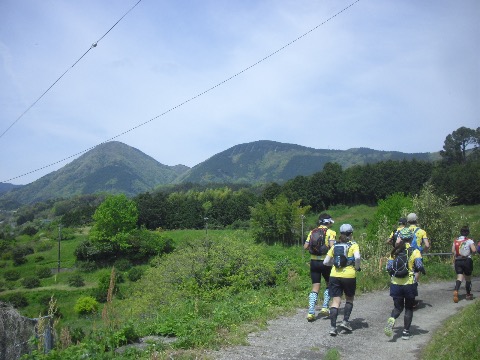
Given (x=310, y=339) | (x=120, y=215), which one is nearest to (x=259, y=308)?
(x=310, y=339)

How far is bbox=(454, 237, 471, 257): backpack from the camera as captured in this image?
1012 centimetres

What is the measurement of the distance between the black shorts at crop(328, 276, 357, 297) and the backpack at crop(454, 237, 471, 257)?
15.1 feet

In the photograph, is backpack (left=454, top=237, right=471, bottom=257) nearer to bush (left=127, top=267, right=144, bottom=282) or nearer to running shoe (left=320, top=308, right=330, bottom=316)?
running shoe (left=320, top=308, right=330, bottom=316)

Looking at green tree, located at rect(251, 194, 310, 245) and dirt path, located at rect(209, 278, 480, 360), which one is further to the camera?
green tree, located at rect(251, 194, 310, 245)

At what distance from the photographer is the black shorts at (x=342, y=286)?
714cm

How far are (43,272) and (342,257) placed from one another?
63482mm

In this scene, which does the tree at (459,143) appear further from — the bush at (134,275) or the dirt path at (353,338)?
the dirt path at (353,338)

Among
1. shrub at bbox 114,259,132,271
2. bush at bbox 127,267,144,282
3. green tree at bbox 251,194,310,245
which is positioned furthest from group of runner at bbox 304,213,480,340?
green tree at bbox 251,194,310,245

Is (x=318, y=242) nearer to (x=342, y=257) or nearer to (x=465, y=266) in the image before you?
(x=342, y=257)

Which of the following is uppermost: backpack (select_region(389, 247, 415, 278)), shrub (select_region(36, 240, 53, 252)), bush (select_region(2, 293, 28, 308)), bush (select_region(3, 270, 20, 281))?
backpack (select_region(389, 247, 415, 278))

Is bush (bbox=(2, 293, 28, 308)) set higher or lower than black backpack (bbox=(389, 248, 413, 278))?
lower

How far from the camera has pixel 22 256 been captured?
7094cm

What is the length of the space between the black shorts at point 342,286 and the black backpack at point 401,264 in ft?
2.26

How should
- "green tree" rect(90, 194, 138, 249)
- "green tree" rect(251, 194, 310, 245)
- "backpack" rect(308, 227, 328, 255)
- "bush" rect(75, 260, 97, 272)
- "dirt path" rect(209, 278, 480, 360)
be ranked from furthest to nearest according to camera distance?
"green tree" rect(90, 194, 138, 249) < "green tree" rect(251, 194, 310, 245) < "bush" rect(75, 260, 97, 272) < "backpack" rect(308, 227, 328, 255) < "dirt path" rect(209, 278, 480, 360)
